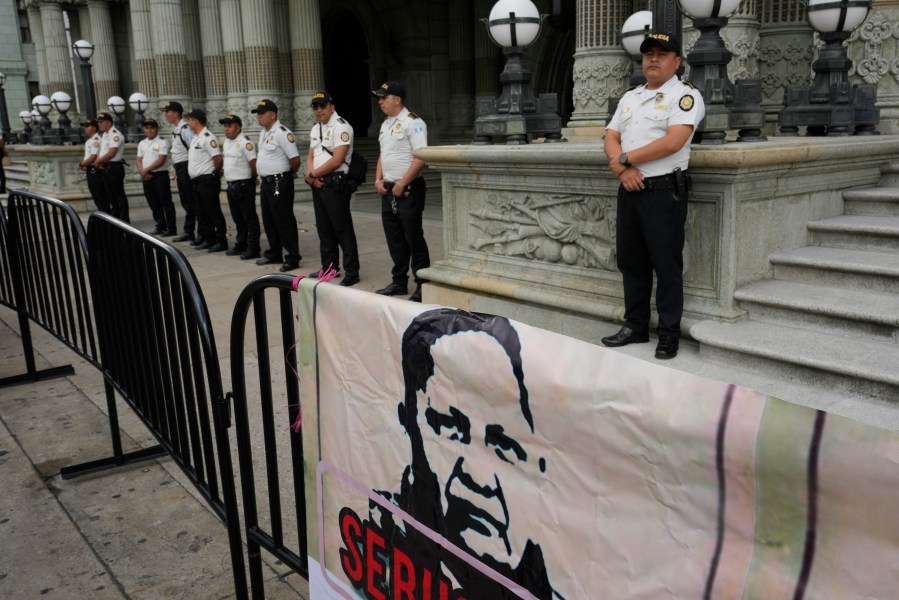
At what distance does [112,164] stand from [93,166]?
60cm

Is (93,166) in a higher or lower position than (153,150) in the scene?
lower

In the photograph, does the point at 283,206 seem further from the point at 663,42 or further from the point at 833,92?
the point at 833,92

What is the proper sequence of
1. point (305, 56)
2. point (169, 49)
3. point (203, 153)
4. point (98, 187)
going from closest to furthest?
1. point (203, 153)
2. point (98, 187)
3. point (305, 56)
4. point (169, 49)

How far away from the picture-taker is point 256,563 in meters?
2.78

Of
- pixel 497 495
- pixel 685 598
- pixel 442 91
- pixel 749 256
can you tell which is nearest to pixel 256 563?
pixel 497 495

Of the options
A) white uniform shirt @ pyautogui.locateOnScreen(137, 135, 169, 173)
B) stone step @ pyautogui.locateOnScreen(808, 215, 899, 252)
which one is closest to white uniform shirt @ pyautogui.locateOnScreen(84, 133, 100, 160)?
white uniform shirt @ pyautogui.locateOnScreen(137, 135, 169, 173)

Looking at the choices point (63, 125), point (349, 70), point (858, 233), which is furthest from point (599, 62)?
point (349, 70)

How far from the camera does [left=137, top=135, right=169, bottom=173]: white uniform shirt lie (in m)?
13.0

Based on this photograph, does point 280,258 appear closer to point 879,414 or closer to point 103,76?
point 879,414

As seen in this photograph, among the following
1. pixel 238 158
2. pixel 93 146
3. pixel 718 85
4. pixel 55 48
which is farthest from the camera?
pixel 55 48

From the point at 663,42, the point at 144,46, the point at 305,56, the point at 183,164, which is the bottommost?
the point at 183,164

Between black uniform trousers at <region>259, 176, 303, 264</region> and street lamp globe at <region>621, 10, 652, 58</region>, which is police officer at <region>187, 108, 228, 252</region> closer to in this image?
black uniform trousers at <region>259, 176, 303, 264</region>

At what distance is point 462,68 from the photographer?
20.2m

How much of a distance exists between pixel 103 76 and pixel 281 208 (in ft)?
70.7
